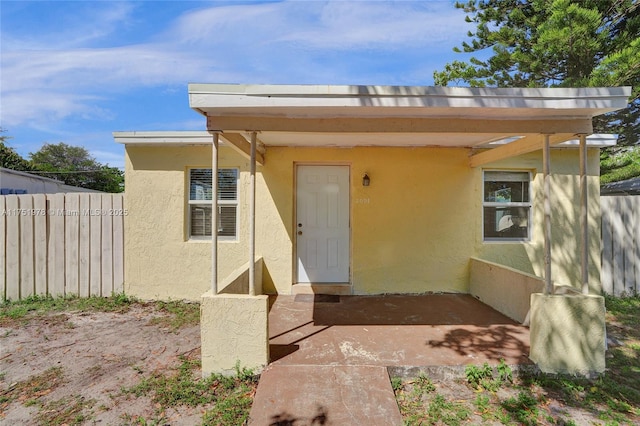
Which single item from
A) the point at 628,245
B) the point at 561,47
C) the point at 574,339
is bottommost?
the point at 574,339

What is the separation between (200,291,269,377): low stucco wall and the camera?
9.29 ft

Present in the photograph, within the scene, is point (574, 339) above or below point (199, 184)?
below

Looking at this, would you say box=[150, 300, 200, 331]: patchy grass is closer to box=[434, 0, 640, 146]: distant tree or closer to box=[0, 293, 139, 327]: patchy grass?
box=[0, 293, 139, 327]: patchy grass

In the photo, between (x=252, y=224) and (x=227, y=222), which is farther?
(x=227, y=222)

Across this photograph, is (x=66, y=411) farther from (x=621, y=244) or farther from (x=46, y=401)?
(x=621, y=244)

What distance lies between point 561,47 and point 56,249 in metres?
12.3

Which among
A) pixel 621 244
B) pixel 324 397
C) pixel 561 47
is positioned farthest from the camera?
pixel 561 47

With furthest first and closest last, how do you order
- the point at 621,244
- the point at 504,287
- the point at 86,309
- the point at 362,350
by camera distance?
the point at 621,244 → the point at 86,309 → the point at 504,287 → the point at 362,350

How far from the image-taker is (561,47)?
787 cm

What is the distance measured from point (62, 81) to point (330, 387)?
544 inches

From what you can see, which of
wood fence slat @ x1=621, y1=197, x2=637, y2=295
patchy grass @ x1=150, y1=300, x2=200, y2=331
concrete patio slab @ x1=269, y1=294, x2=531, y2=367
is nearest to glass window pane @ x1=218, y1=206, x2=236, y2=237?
patchy grass @ x1=150, y1=300, x2=200, y2=331

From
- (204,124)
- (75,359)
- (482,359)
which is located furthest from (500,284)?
(75,359)

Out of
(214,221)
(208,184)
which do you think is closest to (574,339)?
(214,221)

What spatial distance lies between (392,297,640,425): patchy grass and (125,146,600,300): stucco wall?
8.01 ft
